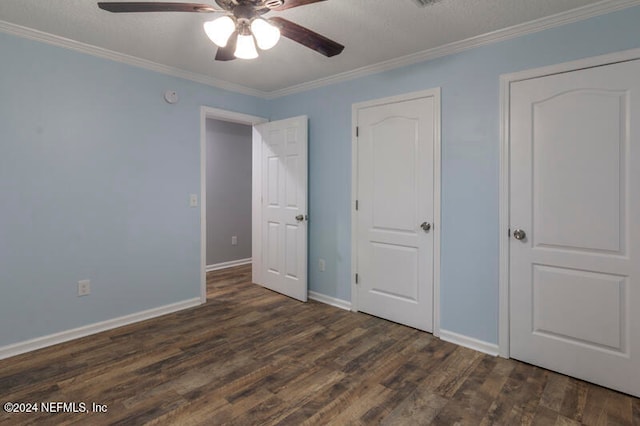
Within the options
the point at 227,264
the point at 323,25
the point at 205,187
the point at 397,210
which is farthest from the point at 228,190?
the point at 323,25

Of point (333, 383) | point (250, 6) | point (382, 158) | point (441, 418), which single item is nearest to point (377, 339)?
point (333, 383)

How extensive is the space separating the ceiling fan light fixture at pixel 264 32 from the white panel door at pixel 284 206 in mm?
1940

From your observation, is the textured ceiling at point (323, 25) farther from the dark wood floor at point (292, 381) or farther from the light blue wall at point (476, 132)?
the dark wood floor at point (292, 381)

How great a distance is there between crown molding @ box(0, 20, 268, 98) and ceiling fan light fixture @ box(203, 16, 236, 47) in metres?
1.72

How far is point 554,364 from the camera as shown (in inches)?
94.4

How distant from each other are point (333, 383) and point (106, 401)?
1354 millimetres

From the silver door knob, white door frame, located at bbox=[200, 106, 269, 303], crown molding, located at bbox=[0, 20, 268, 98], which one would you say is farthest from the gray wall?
the silver door knob

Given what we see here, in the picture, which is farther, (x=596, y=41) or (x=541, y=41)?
(x=541, y=41)

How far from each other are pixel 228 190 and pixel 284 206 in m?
1.88

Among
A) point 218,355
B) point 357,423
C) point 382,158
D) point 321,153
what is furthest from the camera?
point 321,153

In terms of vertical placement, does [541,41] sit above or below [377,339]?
above

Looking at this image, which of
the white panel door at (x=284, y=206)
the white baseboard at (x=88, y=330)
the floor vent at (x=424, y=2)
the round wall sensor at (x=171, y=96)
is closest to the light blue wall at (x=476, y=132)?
the floor vent at (x=424, y=2)

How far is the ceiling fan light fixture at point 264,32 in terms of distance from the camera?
5.89 ft

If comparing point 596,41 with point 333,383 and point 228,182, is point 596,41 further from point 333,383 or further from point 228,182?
point 228,182
